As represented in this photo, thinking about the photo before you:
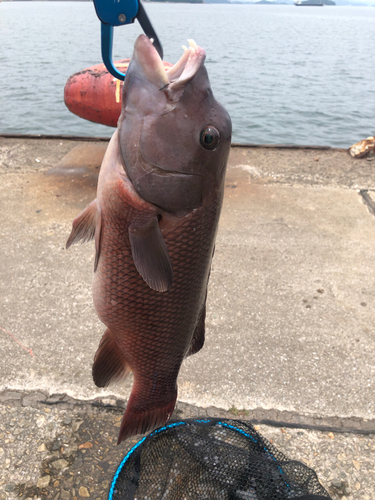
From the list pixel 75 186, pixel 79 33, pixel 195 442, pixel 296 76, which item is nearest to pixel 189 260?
pixel 195 442

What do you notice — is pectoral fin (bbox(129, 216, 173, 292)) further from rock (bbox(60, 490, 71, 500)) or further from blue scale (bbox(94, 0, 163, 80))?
rock (bbox(60, 490, 71, 500))

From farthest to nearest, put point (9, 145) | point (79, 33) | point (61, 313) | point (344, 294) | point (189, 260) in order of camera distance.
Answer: point (79, 33), point (9, 145), point (344, 294), point (61, 313), point (189, 260)

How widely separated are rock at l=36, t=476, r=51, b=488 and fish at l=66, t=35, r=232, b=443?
134 cm

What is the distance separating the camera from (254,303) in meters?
3.84

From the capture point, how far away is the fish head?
1.33 m

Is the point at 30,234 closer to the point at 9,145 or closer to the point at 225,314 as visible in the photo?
the point at 225,314

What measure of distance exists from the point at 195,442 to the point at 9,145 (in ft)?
21.9

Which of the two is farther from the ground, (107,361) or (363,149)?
(107,361)

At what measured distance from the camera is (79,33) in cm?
3234

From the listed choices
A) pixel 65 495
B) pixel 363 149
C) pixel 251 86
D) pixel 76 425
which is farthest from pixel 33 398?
pixel 251 86

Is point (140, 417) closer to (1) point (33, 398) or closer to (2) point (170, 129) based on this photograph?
(2) point (170, 129)

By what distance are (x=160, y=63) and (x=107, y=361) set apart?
1262 millimetres

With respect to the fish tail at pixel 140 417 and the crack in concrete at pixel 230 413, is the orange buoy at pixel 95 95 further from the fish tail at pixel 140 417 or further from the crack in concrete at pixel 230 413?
the fish tail at pixel 140 417

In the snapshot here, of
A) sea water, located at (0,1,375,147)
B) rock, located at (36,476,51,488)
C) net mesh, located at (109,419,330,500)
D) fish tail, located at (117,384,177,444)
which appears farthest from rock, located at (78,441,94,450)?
sea water, located at (0,1,375,147)
